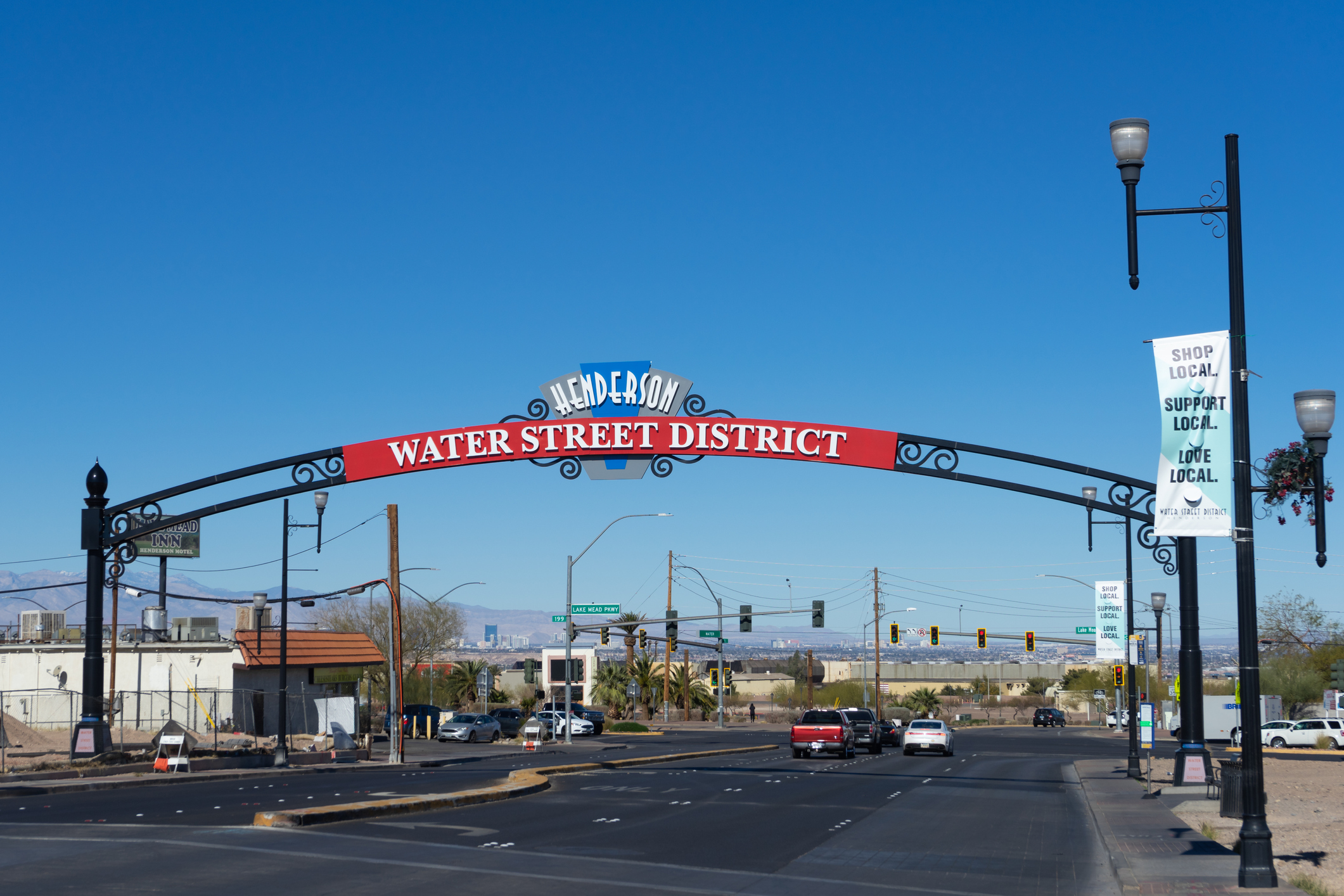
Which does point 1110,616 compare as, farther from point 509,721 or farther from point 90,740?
point 509,721

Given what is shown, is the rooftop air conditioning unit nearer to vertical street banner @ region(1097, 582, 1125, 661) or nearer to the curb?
the curb

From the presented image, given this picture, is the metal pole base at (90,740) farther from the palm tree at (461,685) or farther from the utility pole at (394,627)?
the palm tree at (461,685)

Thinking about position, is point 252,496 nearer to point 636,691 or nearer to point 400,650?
point 400,650

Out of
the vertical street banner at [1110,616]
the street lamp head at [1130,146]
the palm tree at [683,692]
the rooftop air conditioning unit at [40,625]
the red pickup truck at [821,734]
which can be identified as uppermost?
the street lamp head at [1130,146]

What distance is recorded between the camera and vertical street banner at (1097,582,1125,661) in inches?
1244

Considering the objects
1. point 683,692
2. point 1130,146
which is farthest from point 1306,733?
point 1130,146

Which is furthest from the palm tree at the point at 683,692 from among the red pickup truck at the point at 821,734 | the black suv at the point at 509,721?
the red pickup truck at the point at 821,734

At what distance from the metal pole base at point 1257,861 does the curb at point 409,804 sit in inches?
499

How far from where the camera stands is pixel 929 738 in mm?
49875

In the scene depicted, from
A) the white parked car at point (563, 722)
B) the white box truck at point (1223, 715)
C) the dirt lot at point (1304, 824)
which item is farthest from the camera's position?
the white box truck at point (1223, 715)

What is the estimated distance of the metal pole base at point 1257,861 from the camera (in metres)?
13.5

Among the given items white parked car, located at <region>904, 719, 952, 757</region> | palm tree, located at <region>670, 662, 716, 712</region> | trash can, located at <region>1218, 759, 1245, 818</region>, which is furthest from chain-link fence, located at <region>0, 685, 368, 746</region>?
palm tree, located at <region>670, 662, 716, 712</region>

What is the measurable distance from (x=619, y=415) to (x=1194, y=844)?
Answer: 1507 cm

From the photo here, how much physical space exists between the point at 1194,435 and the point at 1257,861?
4.72m
